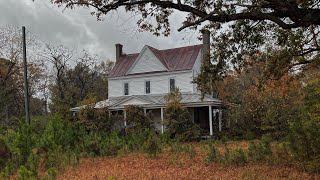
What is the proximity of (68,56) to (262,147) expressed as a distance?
32.7 metres

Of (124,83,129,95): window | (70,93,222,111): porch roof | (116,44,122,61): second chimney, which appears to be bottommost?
(70,93,222,111): porch roof

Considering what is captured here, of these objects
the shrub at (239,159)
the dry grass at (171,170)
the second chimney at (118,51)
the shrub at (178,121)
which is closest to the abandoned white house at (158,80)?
the second chimney at (118,51)

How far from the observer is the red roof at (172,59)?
30125 millimetres

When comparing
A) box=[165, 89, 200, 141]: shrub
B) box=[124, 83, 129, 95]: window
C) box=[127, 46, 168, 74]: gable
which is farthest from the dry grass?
box=[124, 83, 129, 95]: window

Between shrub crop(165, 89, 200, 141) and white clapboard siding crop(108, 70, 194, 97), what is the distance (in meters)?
3.78

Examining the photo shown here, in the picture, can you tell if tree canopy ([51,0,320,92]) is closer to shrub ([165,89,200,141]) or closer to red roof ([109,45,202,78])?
shrub ([165,89,200,141])

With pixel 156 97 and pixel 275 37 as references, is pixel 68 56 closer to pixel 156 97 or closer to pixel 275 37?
pixel 156 97

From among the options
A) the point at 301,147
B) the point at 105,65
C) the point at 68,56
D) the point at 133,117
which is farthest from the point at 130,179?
the point at 105,65

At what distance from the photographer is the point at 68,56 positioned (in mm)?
41688

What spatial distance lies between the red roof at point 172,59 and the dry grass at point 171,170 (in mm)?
16567

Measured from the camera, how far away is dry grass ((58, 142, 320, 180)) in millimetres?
9984

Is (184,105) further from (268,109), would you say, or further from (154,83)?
(268,109)

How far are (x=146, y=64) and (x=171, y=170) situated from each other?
2062 cm

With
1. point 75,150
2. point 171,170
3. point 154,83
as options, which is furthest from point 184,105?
point 171,170
